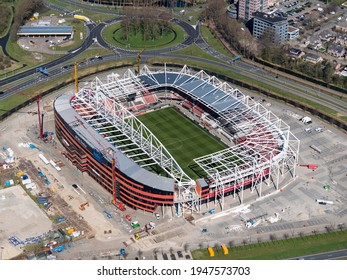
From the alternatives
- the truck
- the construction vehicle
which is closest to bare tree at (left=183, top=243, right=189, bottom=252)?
the construction vehicle

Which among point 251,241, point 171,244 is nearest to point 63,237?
point 171,244

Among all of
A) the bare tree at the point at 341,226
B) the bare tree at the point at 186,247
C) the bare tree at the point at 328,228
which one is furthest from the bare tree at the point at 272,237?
the bare tree at the point at 186,247

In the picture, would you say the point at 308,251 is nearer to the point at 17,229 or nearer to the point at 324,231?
the point at 324,231

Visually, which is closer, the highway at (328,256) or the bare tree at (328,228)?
the highway at (328,256)

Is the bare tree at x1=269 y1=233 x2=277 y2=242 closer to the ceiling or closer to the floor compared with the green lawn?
closer to the ceiling

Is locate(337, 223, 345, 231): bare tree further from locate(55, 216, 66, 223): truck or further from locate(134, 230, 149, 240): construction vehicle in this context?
locate(55, 216, 66, 223): truck

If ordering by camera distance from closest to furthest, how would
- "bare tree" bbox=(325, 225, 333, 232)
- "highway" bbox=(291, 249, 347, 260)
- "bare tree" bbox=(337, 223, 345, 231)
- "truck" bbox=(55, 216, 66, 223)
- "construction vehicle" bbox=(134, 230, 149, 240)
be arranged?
1. "highway" bbox=(291, 249, 347, 260)
2. "construction vehicle" bbox=(134, 230, 149, 240)
3. "bare tree" bbox=(325, 225, 333, 232)
4. "bare tree" bbox=(337, 223, 345, 231)
5. "truck" bbox=(55, 216, 66, 223)

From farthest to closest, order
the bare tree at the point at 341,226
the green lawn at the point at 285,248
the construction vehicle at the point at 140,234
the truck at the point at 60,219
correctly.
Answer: the truck at the point at 60,219, the bare tree at the point at 341,226, the construction vehicle at the point at 140,234, the green lawn at the point at 285,248

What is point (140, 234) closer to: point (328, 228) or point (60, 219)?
point (60, 219)

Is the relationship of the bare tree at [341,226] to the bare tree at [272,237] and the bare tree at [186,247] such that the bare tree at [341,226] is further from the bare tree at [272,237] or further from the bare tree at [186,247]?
the bare tree at [186,247]
